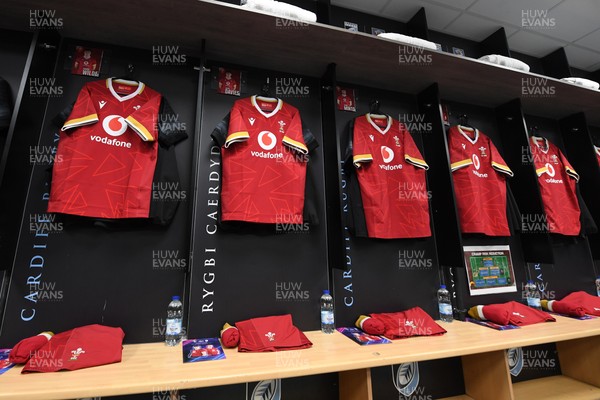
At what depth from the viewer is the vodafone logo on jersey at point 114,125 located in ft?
4.05

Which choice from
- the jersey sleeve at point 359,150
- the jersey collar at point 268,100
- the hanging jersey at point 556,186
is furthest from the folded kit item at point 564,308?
the jersey collar at point 268,100

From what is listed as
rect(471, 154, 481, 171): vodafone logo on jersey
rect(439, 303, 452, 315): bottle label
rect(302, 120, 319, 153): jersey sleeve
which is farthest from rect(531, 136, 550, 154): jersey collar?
rect(302, 120, 319, 153): jersey sleeve

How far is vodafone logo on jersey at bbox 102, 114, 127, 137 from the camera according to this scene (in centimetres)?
123

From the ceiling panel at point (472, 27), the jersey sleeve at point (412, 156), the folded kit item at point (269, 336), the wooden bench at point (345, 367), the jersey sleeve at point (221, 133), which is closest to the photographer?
the wooden bench at point (345, 367)

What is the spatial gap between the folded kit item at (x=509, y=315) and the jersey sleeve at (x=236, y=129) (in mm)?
1741

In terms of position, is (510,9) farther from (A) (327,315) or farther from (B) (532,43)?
(A) (327,315)

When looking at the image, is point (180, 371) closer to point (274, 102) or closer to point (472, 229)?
point (274, 102)

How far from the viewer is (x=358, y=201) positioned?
1528mm

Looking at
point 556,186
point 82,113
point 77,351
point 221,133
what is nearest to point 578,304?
point 556,186

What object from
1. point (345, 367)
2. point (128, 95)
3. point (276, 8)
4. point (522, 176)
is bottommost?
point (345, 367)

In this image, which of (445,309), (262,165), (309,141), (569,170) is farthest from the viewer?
(569,170)

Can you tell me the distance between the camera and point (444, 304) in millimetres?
1630

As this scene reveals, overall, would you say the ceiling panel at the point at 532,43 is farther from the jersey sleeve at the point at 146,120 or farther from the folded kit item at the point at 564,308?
the jersey sleeve at the point at 146,120

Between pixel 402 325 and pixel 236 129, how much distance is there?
4.41 ft
